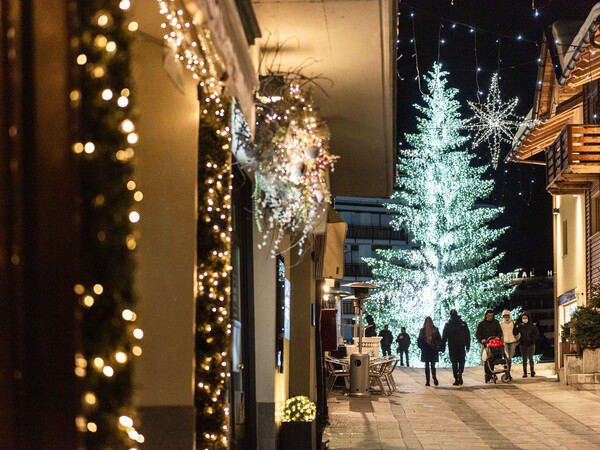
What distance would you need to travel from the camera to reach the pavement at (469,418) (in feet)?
38.7

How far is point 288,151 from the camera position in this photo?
20.7 feet

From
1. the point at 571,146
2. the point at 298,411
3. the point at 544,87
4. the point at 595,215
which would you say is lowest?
the point at 298,411

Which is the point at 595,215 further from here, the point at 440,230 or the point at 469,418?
the point at 440,230

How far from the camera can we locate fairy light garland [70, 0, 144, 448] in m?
2.64

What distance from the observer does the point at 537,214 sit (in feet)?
150

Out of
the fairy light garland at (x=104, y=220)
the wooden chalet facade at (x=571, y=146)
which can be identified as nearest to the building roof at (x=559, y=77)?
the wooden chalet facade at (x=571, y=146)

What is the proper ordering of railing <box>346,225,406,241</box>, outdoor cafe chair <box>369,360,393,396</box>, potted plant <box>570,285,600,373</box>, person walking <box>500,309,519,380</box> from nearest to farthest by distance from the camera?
1. outdoor cafe chair <box>369,360,393,396</box>
2. potted plant <box>570,285,600,373</box>
3. person walking <box>500,309,519,380</box>
4. railing <box>346,225,406,241</box>

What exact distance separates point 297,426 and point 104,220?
733 centimetres

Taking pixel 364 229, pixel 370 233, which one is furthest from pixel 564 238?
pixel 370 233

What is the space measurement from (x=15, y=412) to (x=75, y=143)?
0.83 metres

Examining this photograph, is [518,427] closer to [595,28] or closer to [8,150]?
[595,28]

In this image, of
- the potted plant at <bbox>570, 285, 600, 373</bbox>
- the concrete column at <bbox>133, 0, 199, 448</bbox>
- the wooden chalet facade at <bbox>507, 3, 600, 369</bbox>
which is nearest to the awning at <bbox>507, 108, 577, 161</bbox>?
the wooden chalet facade at <bbox>507, 3, 600, 369</bbox>

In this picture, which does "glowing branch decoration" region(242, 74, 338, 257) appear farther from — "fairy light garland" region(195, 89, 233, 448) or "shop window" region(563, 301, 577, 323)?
"shop window" region(563, 301, 577, 323)

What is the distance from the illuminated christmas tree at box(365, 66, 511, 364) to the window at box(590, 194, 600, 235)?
15.1 m
